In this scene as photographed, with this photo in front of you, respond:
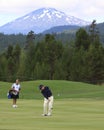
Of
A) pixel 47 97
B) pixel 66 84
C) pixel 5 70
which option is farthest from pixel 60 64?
pixel 47 97

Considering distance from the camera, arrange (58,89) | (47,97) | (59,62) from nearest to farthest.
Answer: (47,97), (58,89), (59,62)

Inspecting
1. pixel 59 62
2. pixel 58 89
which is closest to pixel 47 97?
pixel 58 89

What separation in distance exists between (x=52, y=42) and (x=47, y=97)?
84498 millimetres

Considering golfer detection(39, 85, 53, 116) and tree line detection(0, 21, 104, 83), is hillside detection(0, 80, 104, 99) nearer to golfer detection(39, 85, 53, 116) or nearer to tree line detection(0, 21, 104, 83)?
golfer detection(39, 85, 53, 116)

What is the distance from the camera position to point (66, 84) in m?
65.9

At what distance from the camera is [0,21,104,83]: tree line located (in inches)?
4124

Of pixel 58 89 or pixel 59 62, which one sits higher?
pixel 59 62

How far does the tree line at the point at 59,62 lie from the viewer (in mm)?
104750

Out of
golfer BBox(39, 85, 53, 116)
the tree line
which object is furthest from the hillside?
the tree line

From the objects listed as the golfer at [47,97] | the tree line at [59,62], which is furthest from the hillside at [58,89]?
the tree line at [59,62]

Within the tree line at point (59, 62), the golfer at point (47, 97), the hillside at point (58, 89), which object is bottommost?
the golfer at point (47, 97)

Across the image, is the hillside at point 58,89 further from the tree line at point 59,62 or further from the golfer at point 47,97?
the tree line at point 59,62

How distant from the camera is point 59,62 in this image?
111 metres

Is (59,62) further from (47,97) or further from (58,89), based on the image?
(47,97)
